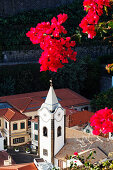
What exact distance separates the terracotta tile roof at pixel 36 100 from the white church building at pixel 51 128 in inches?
255

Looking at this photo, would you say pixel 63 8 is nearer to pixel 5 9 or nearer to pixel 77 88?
pixel 5 9

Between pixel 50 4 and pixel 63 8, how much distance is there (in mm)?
1700

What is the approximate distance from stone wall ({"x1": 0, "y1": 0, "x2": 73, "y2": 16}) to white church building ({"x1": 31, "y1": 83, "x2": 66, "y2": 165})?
66.7ft

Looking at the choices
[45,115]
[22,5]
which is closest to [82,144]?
[45,115]

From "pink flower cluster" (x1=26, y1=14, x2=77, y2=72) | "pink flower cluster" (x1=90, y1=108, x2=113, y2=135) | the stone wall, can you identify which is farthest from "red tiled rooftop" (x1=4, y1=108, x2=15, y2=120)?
"pink flower cluster" (x1=26, y1=14, x2=77, y2=72)

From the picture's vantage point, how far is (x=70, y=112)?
28250 millimetres

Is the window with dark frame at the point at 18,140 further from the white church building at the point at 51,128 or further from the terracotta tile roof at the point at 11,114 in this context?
the white church building at the point at 51,128

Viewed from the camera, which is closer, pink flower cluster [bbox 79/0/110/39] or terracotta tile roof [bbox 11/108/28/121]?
pink flower cluster [bbox 79/0/110/39]

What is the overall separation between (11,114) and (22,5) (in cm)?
1749

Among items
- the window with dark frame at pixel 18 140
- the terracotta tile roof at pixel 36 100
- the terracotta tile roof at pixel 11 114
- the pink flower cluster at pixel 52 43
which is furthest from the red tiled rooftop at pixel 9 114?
the pink flower cluster at pixel 52 43

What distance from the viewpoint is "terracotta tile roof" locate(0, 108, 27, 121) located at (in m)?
28.2

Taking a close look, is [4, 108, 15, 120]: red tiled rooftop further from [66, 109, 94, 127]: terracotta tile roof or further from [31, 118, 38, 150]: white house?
[66, 109, 94, 127]: terracotta tile roof

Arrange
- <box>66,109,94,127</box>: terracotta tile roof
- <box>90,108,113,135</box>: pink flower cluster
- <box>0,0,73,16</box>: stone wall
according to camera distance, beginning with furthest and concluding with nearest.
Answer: <box>0,0,73,16</box>: stone wall, <box>66,109,94,127</box>: terracotta tile roof, <box>90,108,113,135</box>: pink flower cluster

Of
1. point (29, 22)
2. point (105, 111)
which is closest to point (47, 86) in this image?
point (29, 22)
